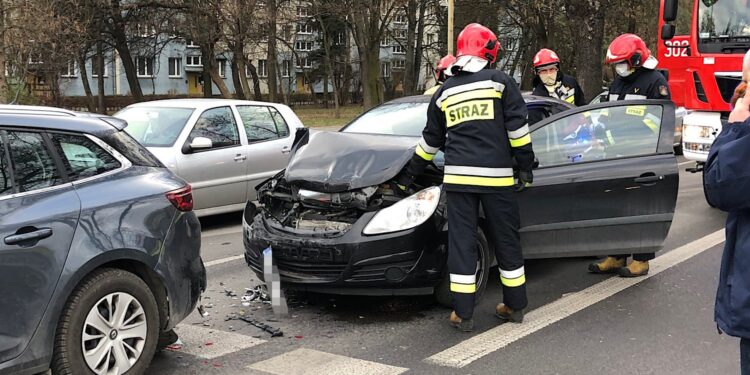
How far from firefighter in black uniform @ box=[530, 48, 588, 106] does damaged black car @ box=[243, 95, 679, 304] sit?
2317 mm

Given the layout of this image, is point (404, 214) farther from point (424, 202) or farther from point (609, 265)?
point (609, 265)

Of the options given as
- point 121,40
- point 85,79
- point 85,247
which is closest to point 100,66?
point 85,79

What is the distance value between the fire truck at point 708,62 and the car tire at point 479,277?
217 inches

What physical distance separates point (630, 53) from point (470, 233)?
3116mm

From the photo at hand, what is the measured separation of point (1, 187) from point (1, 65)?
18251mm

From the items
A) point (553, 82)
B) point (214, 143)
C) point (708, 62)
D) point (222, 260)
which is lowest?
point (222, 260)

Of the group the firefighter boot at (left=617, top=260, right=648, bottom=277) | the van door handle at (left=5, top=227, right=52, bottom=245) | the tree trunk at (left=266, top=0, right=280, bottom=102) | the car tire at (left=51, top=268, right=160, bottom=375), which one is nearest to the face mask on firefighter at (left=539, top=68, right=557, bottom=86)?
the firefighter boot at (left=617, top=260, right=648, bottom=277)

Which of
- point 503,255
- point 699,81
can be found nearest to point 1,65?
point 699,81

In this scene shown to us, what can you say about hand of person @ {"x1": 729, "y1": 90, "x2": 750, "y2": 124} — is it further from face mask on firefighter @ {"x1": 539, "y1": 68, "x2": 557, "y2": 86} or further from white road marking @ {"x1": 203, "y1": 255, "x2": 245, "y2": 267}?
face mask on firefighter @ {"x1": 539, "y1": 68, "x2": 557, "y2": 86}

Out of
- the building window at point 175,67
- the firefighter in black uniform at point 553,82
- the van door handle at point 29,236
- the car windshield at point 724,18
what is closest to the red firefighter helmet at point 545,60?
the firefighter in black uniform at point 553,82

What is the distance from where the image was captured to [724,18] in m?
10.4

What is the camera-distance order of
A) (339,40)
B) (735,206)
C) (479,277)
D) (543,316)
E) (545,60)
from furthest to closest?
(339,40) → (545,60) → (479,277) → (543,316) → (735,206)

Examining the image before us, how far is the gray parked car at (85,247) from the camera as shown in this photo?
3.39 meters

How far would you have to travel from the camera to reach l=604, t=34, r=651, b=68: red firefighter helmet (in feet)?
22.3
